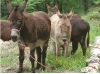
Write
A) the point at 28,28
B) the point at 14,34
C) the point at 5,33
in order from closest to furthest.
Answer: the point at 14,34, the point at 28,28, the point at 5,33

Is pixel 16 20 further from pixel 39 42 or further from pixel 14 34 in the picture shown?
pixel 39 42

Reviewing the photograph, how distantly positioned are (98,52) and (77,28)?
1370 millimetres

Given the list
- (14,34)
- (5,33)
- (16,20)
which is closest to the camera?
(14,34)

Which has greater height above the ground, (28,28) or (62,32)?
(28,28)

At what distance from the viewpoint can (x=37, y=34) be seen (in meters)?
7.98

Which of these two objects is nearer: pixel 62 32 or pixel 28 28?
pixel 28 28

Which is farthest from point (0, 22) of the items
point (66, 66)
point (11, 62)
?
point (66, 66)

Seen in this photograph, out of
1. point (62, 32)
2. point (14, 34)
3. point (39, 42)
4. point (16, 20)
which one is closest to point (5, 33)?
point (62, 32)

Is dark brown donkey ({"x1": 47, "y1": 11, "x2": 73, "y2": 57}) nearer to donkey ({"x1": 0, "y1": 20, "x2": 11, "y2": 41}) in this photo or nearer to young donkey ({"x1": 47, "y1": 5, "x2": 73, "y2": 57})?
young donkey ({"x1": 47, "y1": 5, "x2": 73, "y2": 57})

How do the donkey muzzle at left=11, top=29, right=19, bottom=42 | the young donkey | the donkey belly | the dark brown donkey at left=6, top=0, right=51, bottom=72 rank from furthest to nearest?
1. the young donkey
2. the donkey belly
3. the dark brown donkey at left=6, top=0, right=51, bottom=72
4. the donkey muzzle at left=11, top=29, right=19, bottom=42

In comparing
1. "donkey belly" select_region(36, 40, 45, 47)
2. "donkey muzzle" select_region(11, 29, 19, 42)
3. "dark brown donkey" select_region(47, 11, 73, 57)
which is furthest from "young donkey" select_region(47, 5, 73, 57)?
"donkey muzzle" select_region(11, 29, 19, 42)

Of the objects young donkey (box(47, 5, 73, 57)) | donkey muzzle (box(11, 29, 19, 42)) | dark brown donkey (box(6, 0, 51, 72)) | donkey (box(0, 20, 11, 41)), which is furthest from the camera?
donkey (box(0, 20, 11, 41))

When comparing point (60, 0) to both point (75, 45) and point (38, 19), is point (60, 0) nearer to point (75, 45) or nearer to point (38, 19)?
point (75, 45)

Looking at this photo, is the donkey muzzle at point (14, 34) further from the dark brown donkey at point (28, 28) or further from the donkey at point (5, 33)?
the donkey at point (5, 33)
